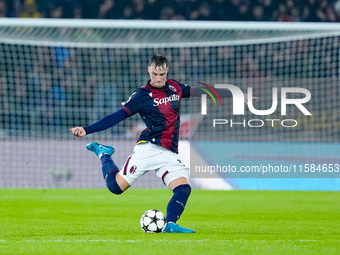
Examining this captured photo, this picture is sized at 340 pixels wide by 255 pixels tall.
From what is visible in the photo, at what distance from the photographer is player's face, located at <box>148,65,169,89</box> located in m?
6.93

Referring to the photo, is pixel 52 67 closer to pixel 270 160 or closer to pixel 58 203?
pixel 270 160

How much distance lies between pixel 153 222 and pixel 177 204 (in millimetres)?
296

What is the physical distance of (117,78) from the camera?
16812mm

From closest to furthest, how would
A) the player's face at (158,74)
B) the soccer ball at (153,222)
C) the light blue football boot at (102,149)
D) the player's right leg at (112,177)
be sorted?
the soccer ball at (153,222)
the player's face at (158,74)
the player's right leg at (112,177)
the light blue football boot at (102,149)

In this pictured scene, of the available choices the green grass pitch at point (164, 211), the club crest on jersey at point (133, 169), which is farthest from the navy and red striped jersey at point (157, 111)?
the green grass pitch at point (164, 211)

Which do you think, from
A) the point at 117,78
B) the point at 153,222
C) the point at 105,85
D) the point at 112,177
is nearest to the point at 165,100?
the point at 112,177

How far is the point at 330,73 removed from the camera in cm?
1506

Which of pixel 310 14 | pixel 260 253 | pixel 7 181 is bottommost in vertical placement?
pixel 260 253

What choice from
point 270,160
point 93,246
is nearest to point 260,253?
point 93,246

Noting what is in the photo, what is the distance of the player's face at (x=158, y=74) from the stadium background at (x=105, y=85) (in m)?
6.96

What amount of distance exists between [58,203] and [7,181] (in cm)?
433

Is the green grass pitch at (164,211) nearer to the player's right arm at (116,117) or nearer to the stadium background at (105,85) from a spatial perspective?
the player's right arm at (116,117)

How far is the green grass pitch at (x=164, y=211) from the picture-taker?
5680mm

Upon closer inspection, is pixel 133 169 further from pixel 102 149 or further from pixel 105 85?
pixel 105 85
